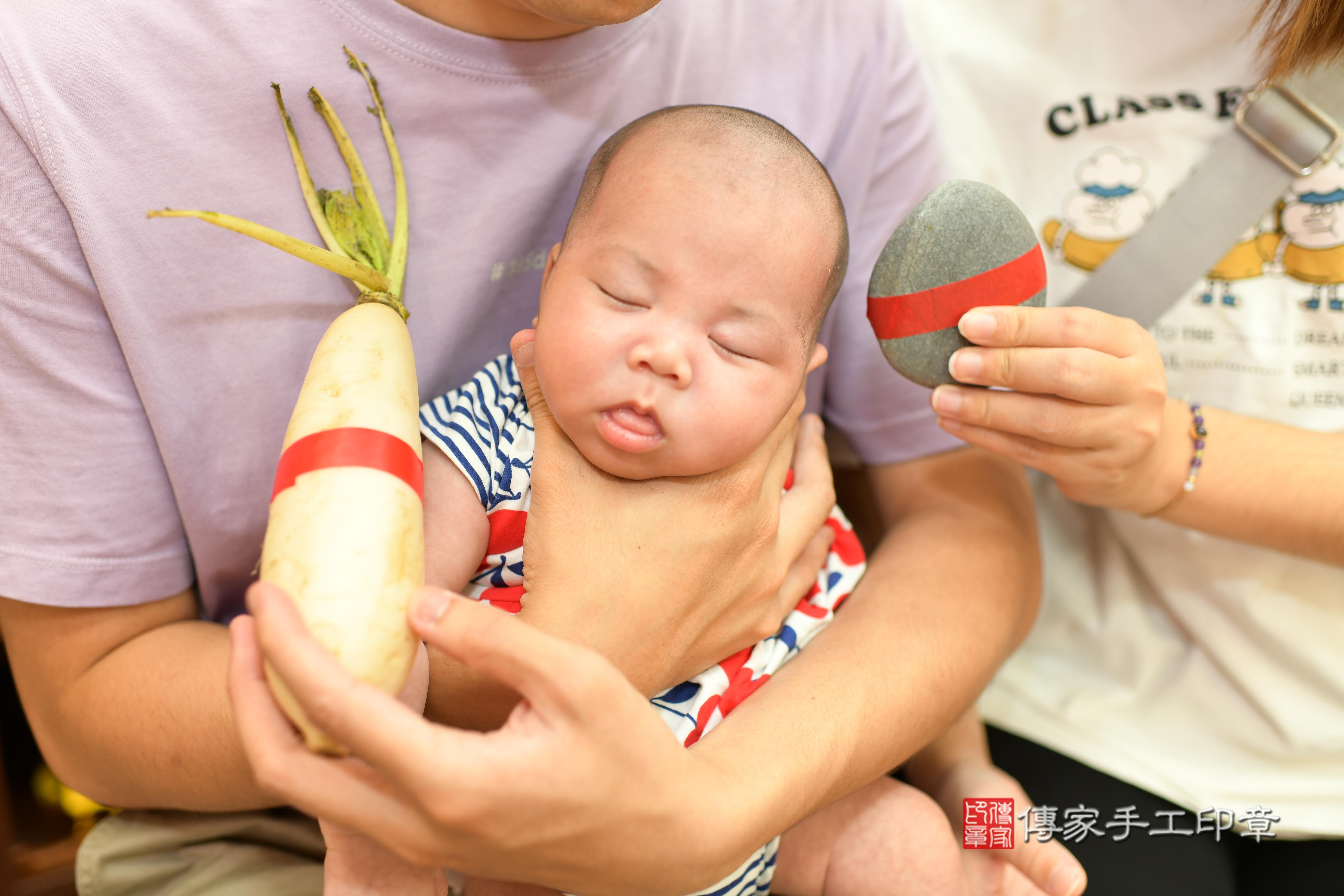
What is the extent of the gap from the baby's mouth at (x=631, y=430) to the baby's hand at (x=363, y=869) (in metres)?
0.51

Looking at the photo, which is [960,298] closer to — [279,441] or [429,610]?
[429,610]

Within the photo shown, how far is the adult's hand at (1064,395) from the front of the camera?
1195mm

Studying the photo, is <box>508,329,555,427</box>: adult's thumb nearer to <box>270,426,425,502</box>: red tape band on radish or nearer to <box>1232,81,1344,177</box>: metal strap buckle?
<box>270,426,425,502</box>: red tape band on radish

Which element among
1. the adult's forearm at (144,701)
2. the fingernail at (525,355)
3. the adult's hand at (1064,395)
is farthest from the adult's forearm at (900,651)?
the adult's forearm at (144,701)

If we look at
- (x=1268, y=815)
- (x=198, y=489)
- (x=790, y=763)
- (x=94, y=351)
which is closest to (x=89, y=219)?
(x=94, y=351)

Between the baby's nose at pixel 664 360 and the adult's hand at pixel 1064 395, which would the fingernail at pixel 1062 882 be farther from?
the baby's nose at pixel 664 360

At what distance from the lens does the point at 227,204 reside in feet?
4.05

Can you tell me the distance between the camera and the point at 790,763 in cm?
113

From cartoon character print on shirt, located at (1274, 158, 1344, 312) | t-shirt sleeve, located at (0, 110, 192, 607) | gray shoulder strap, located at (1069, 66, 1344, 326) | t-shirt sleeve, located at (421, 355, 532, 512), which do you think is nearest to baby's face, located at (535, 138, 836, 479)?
t-shirt sleeve, located at (421, 355, 532, 512)

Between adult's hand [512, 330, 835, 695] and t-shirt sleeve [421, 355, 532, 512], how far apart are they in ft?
0.17

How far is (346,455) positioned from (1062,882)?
3.90 ft

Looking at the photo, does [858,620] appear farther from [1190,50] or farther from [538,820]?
[1190,50]

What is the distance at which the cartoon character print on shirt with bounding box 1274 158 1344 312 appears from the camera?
1.56 m

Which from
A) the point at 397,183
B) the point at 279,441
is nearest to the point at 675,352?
the point at 397,183
